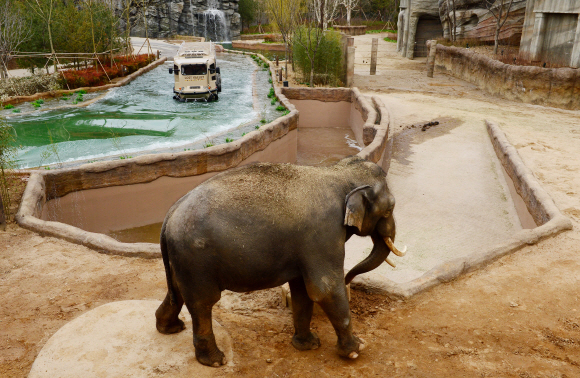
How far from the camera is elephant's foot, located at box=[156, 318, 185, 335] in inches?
157

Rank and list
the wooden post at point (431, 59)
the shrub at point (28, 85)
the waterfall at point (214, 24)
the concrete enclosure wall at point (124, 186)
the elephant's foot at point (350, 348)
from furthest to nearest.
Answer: the waterfall at point (214, 24) < the wooden post at point (431, 59) < the shrub at point (28, 85) < the concrete enclosure wall at point (124, 186) < the elephant's foot at point (350, 348)

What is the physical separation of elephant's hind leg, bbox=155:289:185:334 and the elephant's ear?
55.9 inches

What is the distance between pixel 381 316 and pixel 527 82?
48.6ft

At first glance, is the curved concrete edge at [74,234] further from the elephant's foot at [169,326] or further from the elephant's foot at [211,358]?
the elephant's foot at [211,358]

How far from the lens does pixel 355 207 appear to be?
3.48 m

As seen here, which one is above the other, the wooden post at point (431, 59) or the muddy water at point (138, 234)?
the wooden post at point (431, 59)

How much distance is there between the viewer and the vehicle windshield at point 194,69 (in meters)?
19.1

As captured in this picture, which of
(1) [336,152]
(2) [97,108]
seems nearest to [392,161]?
(1) [336,152]

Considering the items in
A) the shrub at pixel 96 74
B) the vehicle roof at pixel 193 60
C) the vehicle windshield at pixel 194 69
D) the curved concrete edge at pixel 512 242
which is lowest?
the curved concrete edge at pixel 512 242

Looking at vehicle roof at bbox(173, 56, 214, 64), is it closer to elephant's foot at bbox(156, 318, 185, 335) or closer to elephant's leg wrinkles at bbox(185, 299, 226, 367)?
elephant's foot at bbox(156, 318, 185, 335)

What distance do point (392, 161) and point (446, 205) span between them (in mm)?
2200

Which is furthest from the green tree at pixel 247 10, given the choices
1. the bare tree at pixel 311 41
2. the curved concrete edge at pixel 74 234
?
the curved concrete edge at pixel 74 234

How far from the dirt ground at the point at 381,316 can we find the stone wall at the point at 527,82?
33.7ft

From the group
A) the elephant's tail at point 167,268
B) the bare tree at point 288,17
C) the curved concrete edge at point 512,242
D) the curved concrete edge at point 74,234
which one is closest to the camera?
the elephant's tail at point 167,268
